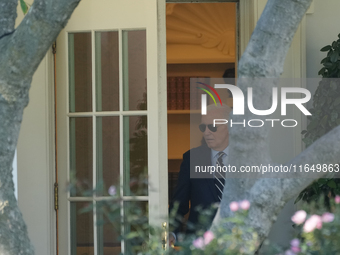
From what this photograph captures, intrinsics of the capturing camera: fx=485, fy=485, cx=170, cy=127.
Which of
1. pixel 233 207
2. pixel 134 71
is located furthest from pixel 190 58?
pixel 233 207

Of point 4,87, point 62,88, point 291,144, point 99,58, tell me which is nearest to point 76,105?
point 62,88

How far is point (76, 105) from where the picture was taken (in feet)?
10.5

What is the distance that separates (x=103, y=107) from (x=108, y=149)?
277 mm

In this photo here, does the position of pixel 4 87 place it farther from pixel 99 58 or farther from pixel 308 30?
pixel 308 30

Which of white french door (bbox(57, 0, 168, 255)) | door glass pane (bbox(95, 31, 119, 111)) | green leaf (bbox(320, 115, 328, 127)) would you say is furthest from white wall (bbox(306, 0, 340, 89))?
door glass pane (bbox(95, 31, 119, 111))

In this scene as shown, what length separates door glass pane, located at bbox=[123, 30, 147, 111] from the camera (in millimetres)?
3143

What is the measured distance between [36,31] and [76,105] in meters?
1.93

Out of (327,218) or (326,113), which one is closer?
(327,218)

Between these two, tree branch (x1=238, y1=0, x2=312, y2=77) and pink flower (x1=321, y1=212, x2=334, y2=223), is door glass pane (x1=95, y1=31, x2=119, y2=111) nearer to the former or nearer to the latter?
tree branch (x1=238, y1=0, x2=312, y2=77)

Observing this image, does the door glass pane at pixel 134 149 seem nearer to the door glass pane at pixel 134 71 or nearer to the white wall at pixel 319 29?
the door glass pane at pixel 134 71

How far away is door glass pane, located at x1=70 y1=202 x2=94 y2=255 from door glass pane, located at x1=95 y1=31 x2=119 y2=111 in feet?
2.29

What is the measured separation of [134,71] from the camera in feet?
10.4

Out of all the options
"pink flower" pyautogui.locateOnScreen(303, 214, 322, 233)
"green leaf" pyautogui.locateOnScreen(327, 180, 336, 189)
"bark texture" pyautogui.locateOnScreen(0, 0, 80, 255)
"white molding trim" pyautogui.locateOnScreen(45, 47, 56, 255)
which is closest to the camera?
"pink flower" pyautogui.locateOnScreen(303, 214, 322, 233)

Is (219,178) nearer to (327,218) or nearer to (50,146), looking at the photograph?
(50,146)
